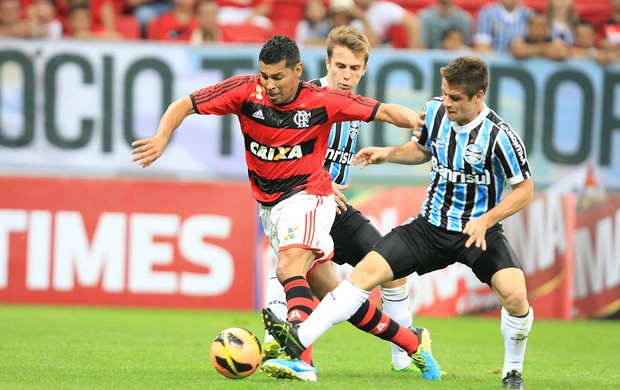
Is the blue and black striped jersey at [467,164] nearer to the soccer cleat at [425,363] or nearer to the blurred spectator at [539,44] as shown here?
the soccer cleat at [425,363]

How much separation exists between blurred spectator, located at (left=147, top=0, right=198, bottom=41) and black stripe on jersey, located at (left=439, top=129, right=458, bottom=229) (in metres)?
8.11

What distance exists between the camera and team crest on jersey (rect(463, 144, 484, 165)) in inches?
272

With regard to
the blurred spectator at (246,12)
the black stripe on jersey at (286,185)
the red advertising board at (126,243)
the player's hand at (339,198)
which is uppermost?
the blurred spectator at (246,12)

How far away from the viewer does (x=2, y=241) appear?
12.7 metres

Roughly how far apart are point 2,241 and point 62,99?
6.61 ft

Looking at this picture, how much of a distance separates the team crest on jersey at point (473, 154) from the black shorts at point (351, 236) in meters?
1.09

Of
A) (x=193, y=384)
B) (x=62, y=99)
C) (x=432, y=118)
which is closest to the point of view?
(x=193, y=384)

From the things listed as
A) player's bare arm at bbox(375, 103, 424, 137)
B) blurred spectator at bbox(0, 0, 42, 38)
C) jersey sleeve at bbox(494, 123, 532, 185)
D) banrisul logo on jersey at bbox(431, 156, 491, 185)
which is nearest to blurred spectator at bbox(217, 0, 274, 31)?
blurred spectator at bbox(0, 0, 42, 38)

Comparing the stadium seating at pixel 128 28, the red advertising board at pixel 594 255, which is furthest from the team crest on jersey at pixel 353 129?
the stadium seating at pixel 128 28

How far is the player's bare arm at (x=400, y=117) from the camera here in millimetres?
7098

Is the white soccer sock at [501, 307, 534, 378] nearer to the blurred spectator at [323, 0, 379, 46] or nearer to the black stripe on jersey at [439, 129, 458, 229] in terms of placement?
the black stripe on jersey at [439, 129, 458, 229]

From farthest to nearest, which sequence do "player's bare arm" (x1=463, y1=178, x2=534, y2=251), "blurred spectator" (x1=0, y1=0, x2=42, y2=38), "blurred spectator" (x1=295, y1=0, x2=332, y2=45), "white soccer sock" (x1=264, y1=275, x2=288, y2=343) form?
1. "blurred spectator" (x1=295, y1=0, x2=332, y2=45)
2. "blurred spectator" (x1=0, y1=0, x2=42, y2=38)
3. "white soccer sock" (x1=264, y1=275, x2=288, y2=343)
4. "player's bare arm" (x1=463, y1=178, x2=534, y2=251)

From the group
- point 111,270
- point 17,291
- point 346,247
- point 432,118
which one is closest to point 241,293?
point 111,270

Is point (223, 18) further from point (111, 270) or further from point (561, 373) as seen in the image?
point (561, 373)
